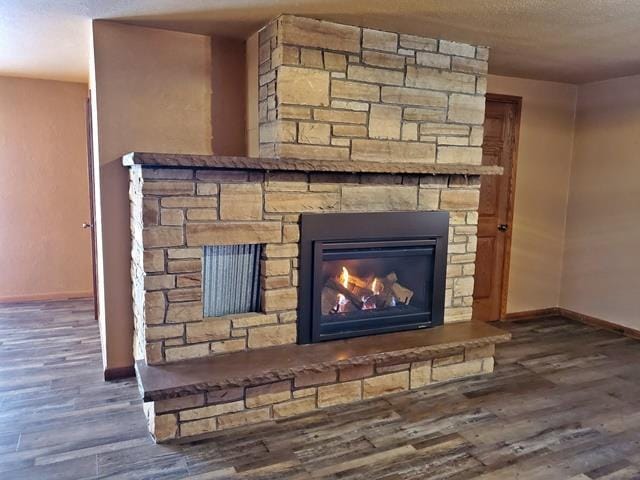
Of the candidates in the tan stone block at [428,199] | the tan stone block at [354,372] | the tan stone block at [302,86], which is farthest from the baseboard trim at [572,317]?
the tan stone block at [302,86]

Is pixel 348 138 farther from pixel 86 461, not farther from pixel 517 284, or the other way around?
pixel 517 284

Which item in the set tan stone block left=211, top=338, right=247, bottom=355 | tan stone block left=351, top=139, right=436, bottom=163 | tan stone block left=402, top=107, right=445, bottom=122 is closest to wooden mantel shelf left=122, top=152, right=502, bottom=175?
tan stone block left=351, top=139, right=436, bottom=163

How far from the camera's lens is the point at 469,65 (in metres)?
3.50

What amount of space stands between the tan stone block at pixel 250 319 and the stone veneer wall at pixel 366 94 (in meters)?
0.99

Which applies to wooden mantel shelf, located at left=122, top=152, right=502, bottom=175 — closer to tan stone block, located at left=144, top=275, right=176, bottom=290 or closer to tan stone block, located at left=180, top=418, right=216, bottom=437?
tan stone block, located at left=144, top=275, right=176, bottom=290

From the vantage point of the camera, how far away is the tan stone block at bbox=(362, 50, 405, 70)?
316 centimetres

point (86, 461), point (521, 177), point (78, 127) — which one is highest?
point (78, 127)

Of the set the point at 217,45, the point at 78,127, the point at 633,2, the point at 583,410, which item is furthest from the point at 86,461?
the point at 78,127

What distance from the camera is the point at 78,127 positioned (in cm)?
527

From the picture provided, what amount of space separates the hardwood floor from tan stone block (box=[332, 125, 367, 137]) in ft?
5.54

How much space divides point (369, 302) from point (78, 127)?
3755 mm

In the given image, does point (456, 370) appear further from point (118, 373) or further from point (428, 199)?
point (118, 373)

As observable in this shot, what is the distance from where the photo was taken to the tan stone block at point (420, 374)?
3.32 m

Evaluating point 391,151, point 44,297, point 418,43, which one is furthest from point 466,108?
point 44,297
